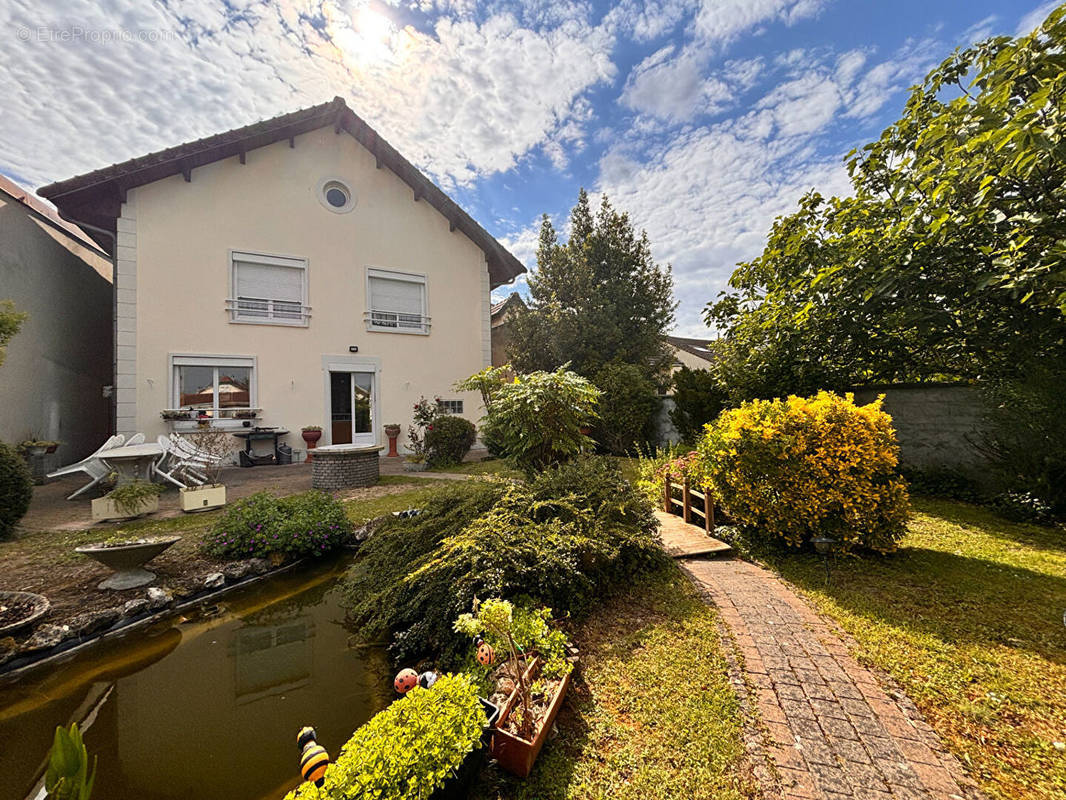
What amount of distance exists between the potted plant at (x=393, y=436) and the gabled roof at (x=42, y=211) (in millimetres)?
9057

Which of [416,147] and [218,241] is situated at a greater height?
[416,147]

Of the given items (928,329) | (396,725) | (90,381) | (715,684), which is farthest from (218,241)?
(928,329)

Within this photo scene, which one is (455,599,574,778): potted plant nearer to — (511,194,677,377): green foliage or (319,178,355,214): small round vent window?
(511,194,677,377): green foliage

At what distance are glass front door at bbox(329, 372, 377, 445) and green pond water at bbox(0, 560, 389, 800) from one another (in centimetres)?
863

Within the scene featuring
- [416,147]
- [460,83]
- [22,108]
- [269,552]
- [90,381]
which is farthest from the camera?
[416,147]

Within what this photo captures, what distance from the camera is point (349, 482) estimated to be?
788 cm

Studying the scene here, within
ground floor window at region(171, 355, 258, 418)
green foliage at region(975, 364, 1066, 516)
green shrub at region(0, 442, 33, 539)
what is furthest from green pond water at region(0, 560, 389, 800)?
ground floor window at region(171, 355, 258, 418)

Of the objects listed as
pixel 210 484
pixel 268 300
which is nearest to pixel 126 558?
pixel 210 484

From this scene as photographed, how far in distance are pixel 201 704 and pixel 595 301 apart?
14.2m

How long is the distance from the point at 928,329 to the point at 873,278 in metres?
1.24

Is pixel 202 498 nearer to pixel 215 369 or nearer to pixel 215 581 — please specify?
pixel 215 581

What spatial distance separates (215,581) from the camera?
4008mm

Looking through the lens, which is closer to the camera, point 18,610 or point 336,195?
point 18,610

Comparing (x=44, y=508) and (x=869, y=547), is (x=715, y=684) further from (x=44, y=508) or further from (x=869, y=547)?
(x=44, y=508)
